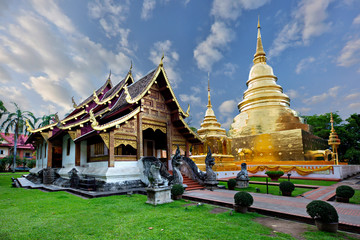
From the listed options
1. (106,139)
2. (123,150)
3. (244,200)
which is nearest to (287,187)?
(244,200)

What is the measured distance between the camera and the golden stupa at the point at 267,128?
64.6ft

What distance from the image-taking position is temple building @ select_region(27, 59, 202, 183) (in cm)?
1012

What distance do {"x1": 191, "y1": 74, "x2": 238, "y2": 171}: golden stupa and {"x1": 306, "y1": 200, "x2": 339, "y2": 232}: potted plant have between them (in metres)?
13.6

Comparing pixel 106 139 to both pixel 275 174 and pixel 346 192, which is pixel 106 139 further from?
pixel 275 174

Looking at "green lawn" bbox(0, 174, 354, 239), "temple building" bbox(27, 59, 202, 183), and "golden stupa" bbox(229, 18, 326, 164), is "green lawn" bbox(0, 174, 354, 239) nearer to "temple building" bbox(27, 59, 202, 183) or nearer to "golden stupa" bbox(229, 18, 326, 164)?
"temple building" bbox(27, 59, 202, 183)

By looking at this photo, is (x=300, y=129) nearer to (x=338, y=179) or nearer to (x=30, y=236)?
(x=338, y=179)

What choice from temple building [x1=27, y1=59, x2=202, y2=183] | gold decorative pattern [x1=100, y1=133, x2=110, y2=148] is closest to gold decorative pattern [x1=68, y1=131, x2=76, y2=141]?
temple building [x1=27, y1=59, x2=202, y2=183]

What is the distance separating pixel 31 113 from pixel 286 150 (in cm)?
3685

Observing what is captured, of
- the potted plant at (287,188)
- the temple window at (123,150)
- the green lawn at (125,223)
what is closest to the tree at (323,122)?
Result: the potted plant at (287,188)

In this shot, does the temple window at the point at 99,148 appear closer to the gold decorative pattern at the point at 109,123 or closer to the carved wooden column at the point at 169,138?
the gold decorative pattern at the point at 109,123

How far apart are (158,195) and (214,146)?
1367cm

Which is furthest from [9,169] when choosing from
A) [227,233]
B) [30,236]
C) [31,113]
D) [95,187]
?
[227,233]

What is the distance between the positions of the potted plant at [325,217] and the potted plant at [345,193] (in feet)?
13.2

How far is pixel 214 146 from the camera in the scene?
66.8ft
